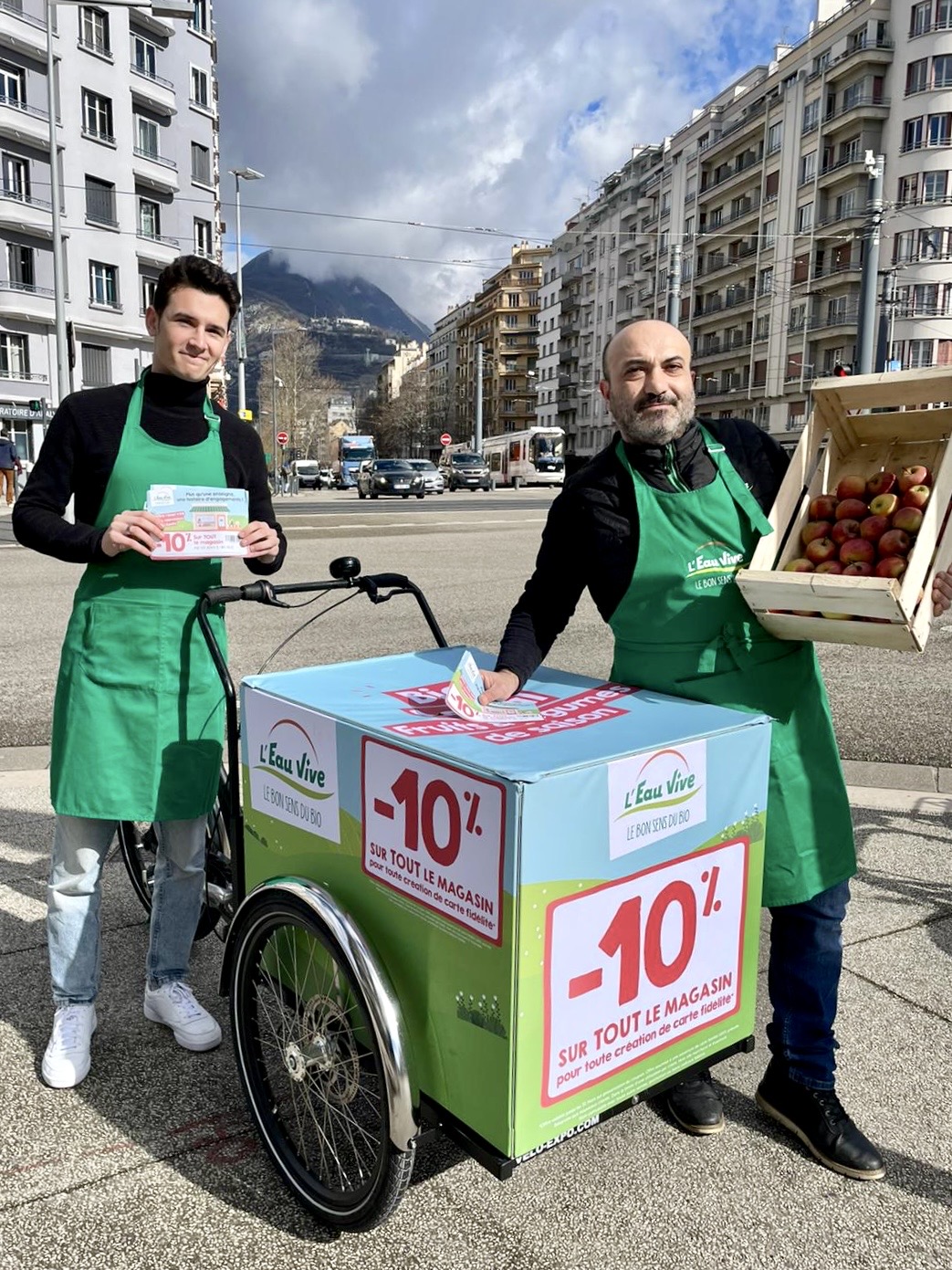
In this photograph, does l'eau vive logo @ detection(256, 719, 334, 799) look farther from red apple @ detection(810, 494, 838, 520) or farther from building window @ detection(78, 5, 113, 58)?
building window @ detection(78, 5, 113, 58)

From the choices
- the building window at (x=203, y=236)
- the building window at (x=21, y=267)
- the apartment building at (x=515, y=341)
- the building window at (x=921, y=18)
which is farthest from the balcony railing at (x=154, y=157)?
the apartment building at (x=515, y=341)

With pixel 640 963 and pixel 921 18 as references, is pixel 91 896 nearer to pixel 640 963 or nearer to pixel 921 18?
pixel 640 963

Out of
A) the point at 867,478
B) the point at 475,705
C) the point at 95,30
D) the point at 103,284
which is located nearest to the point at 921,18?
the point at 95,30

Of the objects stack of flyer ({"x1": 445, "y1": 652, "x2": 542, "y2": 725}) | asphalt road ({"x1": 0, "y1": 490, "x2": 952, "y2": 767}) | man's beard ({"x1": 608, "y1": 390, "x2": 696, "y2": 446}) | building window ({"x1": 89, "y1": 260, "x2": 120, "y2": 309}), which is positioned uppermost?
building window ({"x1": 89, "y1": 260, "x2": 120, "y2": 309})

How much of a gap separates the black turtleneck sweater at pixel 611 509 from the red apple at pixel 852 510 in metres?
0.20

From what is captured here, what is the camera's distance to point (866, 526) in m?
2.24

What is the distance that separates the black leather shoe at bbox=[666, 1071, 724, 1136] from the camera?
8.16ft

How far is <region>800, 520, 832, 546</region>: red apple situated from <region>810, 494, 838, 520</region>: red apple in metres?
0.02

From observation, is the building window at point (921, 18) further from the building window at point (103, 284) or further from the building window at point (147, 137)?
the building window at point (103, 284)

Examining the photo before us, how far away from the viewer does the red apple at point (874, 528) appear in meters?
2.23

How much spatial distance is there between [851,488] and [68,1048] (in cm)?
245

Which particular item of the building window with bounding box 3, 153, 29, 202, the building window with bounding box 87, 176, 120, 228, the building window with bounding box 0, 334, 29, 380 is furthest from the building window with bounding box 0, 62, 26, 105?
the building window with bounding box 0, 334, 29, 380

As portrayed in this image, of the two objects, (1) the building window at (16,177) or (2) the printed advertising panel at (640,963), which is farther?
(1) the building window at (16,177)

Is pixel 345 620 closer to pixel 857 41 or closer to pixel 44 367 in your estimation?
pixel 44 367
